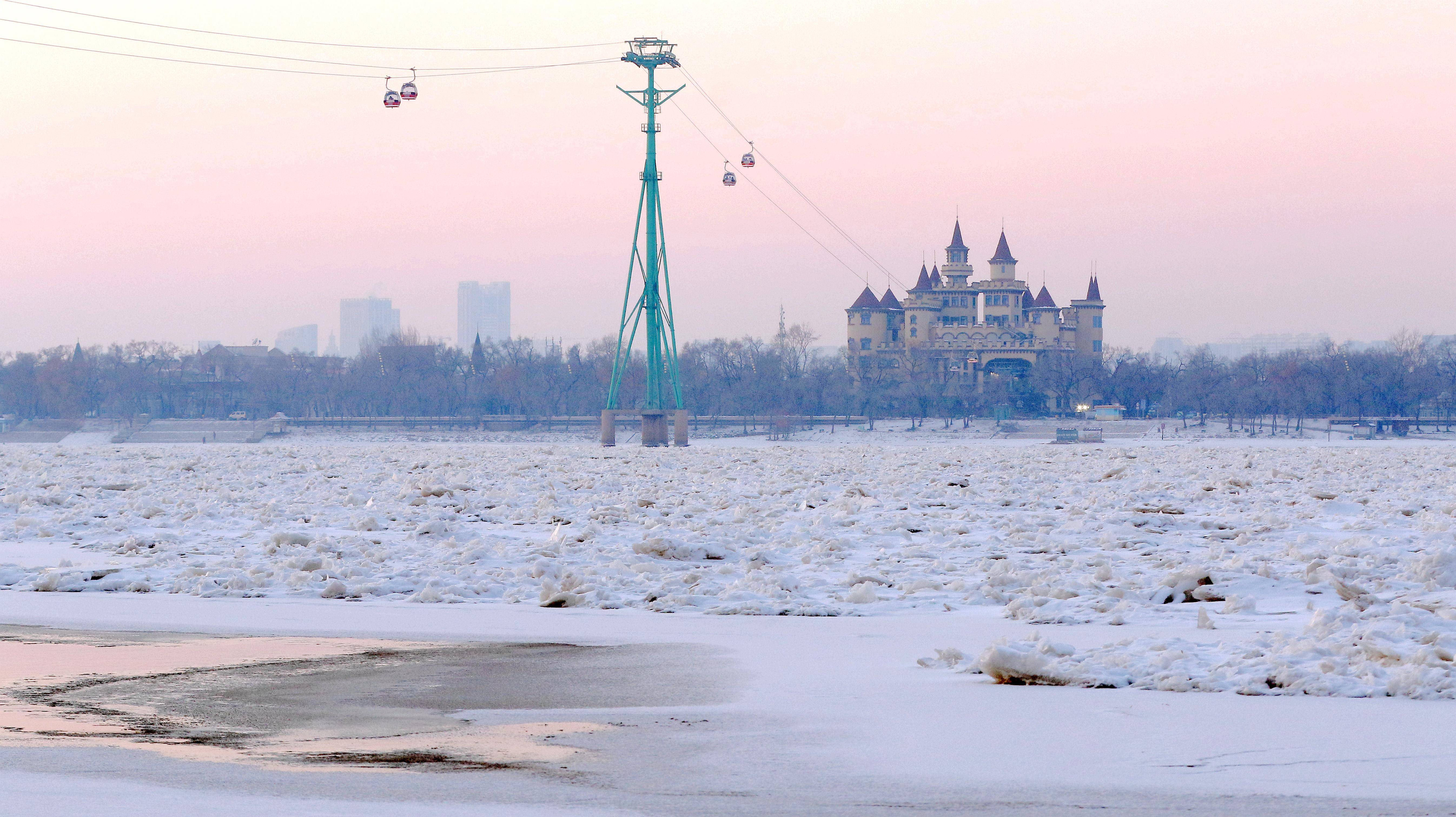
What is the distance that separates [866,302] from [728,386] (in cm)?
3413

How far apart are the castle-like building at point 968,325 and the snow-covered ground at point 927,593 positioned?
124 metres

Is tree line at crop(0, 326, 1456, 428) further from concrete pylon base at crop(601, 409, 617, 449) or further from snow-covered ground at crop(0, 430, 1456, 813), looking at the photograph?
A: snow-covered ground at crop(0, 430, 1456, 813)

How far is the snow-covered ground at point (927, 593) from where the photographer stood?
583 cm

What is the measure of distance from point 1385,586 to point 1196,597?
1382mm

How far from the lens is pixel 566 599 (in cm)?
1049

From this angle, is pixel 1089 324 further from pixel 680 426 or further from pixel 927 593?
pixel 927 593

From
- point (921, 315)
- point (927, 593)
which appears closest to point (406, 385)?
point (921, 315)

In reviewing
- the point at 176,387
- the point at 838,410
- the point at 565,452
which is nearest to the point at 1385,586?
the point at 565,452

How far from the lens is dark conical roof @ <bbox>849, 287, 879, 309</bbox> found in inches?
6324

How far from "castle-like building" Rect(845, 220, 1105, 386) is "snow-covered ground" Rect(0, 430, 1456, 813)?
124 meters

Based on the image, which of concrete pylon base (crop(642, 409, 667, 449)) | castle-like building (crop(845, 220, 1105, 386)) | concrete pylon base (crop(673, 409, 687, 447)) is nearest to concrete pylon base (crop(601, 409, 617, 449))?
concrete pylon base (crop(642, 409, 667, 449))

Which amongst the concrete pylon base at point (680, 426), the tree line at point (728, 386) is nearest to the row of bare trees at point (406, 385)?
the tree line at point (728, 386)

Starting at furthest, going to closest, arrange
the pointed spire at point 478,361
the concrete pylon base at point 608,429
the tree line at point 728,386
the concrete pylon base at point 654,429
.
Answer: the pointed spire at point 478,361, the tree line at point 728,386, the concrete pylon base at point 608,429, the concrete pylon base at point 654,429

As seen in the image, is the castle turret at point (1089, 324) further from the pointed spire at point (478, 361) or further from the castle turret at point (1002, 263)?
the pointed spire at point (478, 361)
